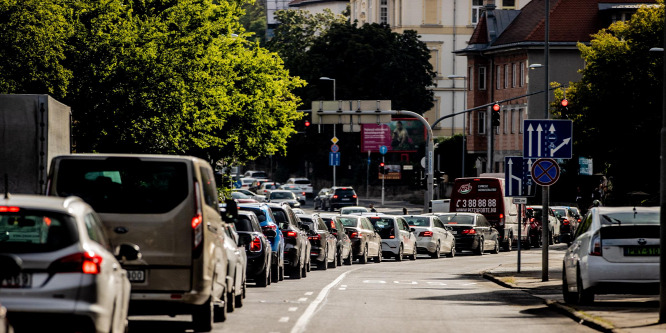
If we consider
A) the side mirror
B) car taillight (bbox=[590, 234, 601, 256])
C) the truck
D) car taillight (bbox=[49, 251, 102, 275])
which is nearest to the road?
car taillight (bbox=[590, 234, 601, 256])

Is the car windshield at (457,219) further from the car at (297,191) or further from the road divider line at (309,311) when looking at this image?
the car at (297,191)

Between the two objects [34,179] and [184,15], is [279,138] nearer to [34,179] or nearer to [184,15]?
[184,15]

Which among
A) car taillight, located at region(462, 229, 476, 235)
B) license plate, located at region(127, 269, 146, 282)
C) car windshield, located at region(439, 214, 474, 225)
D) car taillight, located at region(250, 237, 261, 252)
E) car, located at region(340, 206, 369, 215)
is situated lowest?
→ car taillight, located at region(462, 229, 476, 235)

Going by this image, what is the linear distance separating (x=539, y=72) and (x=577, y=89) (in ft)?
89.4

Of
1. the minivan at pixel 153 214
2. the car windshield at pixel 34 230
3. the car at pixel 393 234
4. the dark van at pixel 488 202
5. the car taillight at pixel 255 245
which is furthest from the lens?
the dark van at pixel 488 202

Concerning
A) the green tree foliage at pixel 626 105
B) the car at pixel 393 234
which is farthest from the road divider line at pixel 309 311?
the green tree foliage at pixel 626 105

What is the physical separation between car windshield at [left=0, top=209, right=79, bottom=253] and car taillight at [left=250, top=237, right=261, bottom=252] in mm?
13981

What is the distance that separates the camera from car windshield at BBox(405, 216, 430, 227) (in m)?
47.1

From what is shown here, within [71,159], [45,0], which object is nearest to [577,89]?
[45,0]

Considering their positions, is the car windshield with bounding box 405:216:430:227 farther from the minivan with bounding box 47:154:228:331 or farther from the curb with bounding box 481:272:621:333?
the minivan with bounding box 47:154:228:331

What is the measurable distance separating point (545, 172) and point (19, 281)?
1828 cm

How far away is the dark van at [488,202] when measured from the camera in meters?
52.3

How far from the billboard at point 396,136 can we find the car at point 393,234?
205 ft

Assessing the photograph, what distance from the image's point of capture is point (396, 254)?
44.9 m
